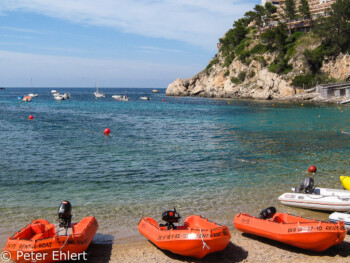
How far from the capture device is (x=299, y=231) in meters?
10.5

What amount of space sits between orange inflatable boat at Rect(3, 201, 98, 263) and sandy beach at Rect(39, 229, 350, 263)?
2.30ft

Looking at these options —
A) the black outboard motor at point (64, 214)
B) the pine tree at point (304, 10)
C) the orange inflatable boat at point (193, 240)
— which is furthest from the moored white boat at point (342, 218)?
the pine tree at point (304, 10)

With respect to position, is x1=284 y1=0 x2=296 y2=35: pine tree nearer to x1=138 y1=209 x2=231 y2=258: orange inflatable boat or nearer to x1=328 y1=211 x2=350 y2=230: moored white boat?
x1=328 y1=211 x2=350 y2=230: moored white boat

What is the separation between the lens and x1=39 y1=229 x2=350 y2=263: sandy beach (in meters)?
10.3

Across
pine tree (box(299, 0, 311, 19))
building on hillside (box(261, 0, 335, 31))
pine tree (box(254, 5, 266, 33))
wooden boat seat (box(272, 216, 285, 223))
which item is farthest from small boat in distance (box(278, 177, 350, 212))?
pine tree (box(254, 5, 266, 33))

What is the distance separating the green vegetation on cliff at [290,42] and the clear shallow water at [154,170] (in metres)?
Answer: 48.3

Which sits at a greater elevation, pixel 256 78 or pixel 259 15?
pixel 259 15

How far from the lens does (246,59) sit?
98.1m

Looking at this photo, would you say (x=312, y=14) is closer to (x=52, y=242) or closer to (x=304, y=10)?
(x=304, y=10)

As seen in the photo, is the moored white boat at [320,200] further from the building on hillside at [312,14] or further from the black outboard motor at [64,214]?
the building on hillside at [312,14]

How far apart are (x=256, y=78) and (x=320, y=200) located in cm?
8121

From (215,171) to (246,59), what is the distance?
83.0 m

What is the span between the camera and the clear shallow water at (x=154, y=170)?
1436 centimetres

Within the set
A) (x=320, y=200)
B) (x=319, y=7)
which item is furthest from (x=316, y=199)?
(x=319, y=7)
